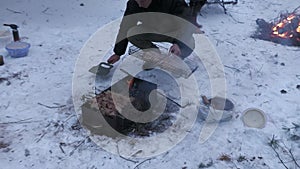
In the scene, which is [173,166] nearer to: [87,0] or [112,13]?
[112,13]

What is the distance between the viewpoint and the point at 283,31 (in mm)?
4738

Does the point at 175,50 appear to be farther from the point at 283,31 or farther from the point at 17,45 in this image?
the point at 283,31

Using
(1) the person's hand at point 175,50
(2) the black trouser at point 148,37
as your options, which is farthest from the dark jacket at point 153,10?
(1) the person's hand at point 175,50

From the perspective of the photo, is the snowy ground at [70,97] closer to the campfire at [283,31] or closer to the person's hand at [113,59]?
the campfire at [283,31]

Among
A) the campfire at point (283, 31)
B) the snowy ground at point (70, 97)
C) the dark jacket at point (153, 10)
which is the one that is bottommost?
the snowy ground at point (70, 97)

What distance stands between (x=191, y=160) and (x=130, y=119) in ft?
2.09

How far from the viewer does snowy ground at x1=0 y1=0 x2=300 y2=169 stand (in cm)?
245

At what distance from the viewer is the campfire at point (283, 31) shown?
180 inches

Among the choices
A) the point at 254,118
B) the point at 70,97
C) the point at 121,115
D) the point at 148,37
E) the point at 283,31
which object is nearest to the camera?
the point at 121,115

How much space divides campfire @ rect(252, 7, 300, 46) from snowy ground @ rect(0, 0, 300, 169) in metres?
0.21

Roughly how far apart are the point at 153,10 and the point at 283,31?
2489mm

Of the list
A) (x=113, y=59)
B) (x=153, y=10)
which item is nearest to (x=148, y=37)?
(x=153, y=10)

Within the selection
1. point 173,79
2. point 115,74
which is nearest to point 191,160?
point 173,79

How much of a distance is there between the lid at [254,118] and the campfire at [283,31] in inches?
78.6
